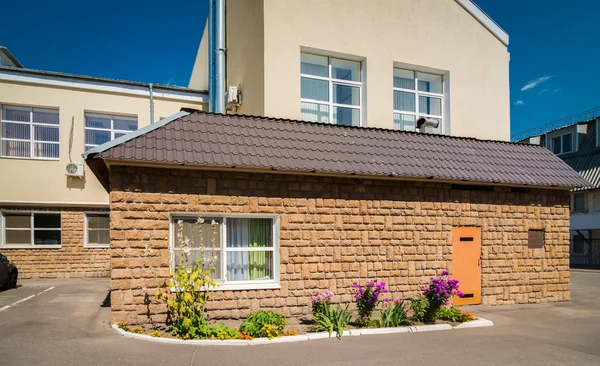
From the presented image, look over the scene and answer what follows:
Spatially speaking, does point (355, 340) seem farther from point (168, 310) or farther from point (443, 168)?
point (443, 168)

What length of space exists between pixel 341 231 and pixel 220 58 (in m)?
8.30

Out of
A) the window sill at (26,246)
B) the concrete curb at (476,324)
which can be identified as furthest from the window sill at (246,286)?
the window sill at (26,246)

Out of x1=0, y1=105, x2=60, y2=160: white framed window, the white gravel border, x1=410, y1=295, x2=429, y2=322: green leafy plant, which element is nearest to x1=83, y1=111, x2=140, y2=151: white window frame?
x1=0, y1=105, x2=60, y2=160: white framed window

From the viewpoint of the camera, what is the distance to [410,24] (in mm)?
13133

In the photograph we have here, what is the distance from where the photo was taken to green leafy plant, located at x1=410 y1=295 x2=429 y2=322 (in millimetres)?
9141

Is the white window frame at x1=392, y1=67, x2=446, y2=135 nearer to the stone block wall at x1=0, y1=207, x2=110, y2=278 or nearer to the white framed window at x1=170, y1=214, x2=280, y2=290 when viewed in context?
the white framed window at x1=170, y1=214, x2=280, y2=290

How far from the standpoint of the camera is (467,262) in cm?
1109

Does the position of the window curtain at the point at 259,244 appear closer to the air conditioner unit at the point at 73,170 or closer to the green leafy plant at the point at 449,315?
the green leafy plant at the point at 449,315

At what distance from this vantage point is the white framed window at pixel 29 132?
56.3 ft

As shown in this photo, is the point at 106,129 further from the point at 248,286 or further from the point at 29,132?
the point at 248,286

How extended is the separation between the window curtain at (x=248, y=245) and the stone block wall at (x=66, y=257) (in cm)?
1114

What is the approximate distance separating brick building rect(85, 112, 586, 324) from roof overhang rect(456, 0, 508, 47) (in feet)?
13.7

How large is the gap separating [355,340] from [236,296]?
97.9 inches

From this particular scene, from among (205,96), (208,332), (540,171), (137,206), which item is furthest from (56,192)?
(540,171)
